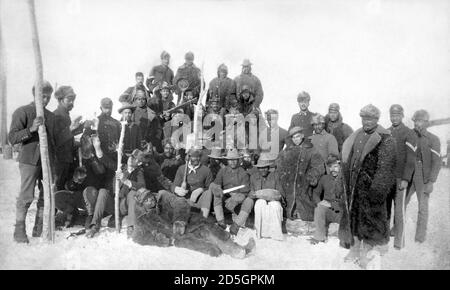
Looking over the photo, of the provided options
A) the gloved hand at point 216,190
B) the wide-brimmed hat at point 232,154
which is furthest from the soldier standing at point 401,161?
the gloved hand at point 216,190

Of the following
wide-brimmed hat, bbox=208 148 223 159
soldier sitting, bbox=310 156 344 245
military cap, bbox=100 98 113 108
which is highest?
military cap, bbox=100 98 113 108

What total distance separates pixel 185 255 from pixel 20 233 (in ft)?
8.42

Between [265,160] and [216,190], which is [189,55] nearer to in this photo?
[265,160]

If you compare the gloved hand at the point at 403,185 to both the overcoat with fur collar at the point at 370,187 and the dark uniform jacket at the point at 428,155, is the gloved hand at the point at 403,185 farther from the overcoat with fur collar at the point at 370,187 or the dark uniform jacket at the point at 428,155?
the overcoat with fur collar at the point at 370,187

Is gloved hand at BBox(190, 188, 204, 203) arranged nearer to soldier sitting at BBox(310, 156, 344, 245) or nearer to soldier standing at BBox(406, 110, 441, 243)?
soldier sitting at BBox(310, 156, 344, 245)

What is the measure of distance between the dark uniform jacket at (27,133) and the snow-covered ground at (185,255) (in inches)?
49.1

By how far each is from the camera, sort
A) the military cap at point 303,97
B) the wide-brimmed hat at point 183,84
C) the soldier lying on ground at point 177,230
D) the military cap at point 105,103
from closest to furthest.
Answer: the soldier lying on ground at point 177,230
the military cap at point 105,103
the military cap at point 303,97
the wide-brimmed hat at point 183,84

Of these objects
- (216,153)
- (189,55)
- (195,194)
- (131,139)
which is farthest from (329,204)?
(189,55)

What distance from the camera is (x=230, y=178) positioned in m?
7.32

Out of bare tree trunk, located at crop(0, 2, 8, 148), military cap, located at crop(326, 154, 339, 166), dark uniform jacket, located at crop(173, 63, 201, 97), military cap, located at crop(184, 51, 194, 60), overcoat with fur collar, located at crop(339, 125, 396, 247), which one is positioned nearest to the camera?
overcoat with fur collar, located at crop(339, 125, 396, 247)

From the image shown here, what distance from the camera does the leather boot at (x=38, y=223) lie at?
22.7 ft

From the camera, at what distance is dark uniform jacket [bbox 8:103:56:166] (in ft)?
21.3

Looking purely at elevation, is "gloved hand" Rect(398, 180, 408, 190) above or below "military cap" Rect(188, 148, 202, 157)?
below

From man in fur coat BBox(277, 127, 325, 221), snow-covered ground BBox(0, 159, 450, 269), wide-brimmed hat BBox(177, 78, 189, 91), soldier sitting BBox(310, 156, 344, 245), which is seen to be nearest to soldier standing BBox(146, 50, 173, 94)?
wide-brimmed hat BBox(177, 78, 189, 91)
